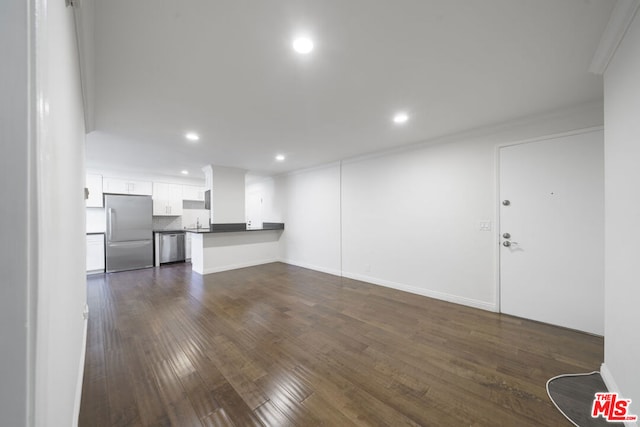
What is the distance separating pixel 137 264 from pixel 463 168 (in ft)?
23.0

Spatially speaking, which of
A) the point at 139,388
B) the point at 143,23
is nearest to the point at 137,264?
the point at 139,388

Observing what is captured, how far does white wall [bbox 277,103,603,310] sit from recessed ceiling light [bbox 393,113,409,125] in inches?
38.7

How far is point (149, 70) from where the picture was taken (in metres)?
1.80

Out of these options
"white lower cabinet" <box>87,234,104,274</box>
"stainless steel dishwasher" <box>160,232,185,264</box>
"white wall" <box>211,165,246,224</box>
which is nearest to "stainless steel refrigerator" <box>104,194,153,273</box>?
"white lower cabinet" <box>87,234,104,274</box>

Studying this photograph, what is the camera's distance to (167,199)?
245 inches

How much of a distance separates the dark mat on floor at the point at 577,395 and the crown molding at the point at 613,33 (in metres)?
2.40

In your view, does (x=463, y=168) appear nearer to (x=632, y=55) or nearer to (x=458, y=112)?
(x=458, y=112)

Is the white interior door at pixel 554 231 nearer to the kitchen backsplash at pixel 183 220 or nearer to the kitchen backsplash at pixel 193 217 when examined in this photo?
the kitchen backsplash at pixel 193 217

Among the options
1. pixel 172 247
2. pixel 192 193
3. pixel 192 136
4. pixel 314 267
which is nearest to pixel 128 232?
pixel 172 247

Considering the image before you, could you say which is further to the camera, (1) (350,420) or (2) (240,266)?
(2) (240,266)

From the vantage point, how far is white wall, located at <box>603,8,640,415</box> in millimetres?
1284

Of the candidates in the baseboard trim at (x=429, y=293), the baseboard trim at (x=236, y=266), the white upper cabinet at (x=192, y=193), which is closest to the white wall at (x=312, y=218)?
the baseboard trim at (x=236, y=266)

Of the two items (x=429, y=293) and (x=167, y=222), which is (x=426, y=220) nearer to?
(x=429, y=293)

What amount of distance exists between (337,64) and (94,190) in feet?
20.8
